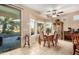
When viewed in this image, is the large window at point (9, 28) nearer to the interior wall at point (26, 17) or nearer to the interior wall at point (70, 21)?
the interior wall at point (26, 17)

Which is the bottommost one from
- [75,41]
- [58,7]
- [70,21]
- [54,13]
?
[75,41]

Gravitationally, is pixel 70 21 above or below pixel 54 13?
below

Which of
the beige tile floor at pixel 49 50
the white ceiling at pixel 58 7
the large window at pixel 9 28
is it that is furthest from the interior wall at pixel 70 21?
the large window at pixel 9 28

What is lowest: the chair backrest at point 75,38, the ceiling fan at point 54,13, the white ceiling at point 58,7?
the chair backrest at point 75,38

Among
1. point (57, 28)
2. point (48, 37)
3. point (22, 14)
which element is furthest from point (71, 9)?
point (22, 14)

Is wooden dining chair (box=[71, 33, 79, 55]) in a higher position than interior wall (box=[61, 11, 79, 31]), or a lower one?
lower

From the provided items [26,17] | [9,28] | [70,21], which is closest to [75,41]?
[70,21]

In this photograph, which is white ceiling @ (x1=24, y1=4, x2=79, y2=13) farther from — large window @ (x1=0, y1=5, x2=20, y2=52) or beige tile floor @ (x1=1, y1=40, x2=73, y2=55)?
beige tile floor @ (x1=1, y1=40, x2=73, y2=55)

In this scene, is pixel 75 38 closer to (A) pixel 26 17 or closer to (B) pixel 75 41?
(B) pixel 75 41

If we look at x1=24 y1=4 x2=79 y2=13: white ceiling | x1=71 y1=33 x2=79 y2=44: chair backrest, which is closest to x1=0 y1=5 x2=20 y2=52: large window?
x1=24 y1=4 x2=79 y2=13: white ceiling

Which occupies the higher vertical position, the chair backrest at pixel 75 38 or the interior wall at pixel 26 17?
the interior wall at pixel 26 17
